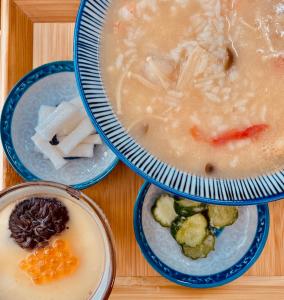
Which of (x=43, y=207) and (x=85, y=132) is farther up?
(x=85, y=132)

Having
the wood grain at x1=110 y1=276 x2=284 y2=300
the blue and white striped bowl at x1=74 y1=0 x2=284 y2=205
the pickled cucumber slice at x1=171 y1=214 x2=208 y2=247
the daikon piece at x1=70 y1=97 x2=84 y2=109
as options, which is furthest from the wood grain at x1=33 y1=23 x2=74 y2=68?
the wood grain at x1=110 y1=276 x2=284 y2=300

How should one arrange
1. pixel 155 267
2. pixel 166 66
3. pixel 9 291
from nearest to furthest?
pixel 166 66 < pixel 9 291 < pixel 155 267

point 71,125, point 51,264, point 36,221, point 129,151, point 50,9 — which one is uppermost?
point 50,9

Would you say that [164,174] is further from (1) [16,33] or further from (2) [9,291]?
(1) [16,33]

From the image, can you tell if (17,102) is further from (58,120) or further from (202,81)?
(202,81)

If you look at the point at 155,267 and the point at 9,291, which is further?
the point at 155,267

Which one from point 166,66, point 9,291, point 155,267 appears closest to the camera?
point 166,66

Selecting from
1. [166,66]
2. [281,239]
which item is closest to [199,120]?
[166,66]

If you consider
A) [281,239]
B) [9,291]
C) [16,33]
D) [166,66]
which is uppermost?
[16,33]

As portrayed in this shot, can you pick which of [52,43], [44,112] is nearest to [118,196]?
[44,112]
